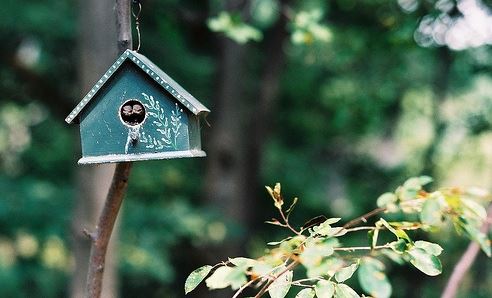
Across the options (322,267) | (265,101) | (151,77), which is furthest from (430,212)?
(265,101)

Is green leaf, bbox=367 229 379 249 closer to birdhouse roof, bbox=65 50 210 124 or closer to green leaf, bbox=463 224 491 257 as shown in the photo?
green leaf, bbox=463 224 491 257

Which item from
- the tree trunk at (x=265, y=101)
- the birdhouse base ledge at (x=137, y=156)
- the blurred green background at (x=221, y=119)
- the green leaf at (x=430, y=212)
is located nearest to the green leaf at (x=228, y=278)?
the green leaf at (x=430, y=212)

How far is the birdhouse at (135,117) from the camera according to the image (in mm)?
1703

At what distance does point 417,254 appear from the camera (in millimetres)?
1212

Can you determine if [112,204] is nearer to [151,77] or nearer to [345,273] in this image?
[151,77]

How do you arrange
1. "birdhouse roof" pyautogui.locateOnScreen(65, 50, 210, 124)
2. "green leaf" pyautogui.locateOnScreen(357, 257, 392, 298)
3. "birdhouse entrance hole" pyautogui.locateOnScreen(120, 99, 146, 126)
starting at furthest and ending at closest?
"birdhouse entrance hole" pyautogui.locateOnScreen(120, 99, 146, 126)
"birdhouse roof" pyautogui.locateOnScreen(65, 50, 210, 124)
"green leaf" pyautogui.locateOnScreen(357, 257, 392, 298)

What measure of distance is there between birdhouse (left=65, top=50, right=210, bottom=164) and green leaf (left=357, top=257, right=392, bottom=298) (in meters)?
0.78

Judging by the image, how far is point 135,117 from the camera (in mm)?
1756

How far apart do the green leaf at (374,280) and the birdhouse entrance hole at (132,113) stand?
2.88ft

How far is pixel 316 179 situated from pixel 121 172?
27.2 feet

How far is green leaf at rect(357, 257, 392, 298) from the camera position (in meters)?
0.98

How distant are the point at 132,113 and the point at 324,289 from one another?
2.49 ft

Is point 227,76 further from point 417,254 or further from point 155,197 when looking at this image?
point 417,254

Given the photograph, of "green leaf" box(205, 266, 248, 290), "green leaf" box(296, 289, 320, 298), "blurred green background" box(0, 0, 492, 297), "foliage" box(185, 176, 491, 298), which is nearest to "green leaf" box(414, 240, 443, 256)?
"foliage" box(185, 176, 491, 298)
